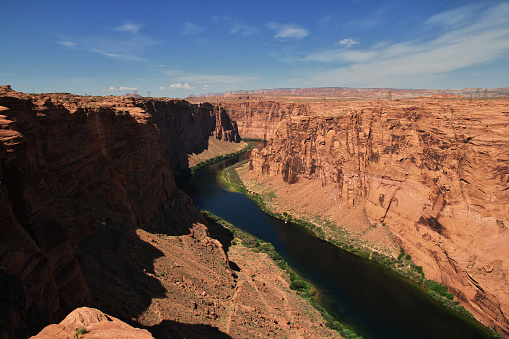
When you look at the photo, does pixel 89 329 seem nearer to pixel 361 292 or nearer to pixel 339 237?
pixel 361 292

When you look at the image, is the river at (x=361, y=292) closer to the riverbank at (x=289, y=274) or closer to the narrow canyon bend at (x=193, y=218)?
the riverbank at (x=289, y=274)

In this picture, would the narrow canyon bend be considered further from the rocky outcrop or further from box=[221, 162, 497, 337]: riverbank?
the rocky outcrop

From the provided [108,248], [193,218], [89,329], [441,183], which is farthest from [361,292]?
[89,329]

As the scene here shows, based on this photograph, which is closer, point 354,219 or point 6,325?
point 6,325

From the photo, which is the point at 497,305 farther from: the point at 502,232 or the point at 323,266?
the point at 323,266

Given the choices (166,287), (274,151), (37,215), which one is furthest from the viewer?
(274,151)

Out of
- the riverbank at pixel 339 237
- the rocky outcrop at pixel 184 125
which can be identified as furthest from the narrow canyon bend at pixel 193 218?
the rocky outcrop at pixel 184 125

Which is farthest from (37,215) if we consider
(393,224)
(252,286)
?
(393,224)
